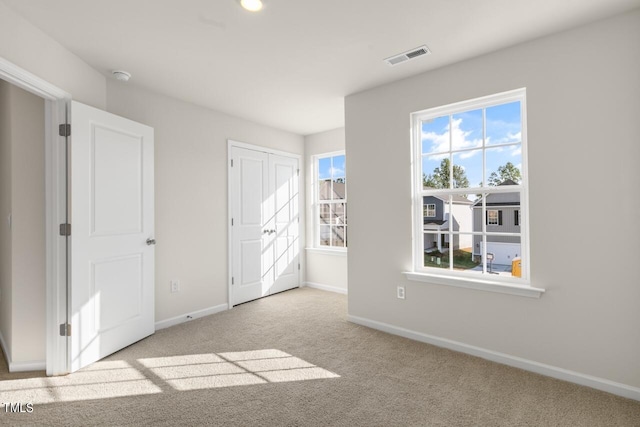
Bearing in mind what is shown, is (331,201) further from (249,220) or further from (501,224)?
(501,224)

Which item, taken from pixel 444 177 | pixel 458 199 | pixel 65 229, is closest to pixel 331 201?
pixel 444 177

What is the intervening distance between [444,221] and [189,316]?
9.79 feet

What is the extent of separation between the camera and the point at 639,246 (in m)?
2.08

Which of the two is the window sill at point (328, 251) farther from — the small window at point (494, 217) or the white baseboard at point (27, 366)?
the white baseboard at point (27, 366)

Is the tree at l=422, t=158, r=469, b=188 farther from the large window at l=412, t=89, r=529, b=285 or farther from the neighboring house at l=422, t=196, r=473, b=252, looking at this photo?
the neighboring house at l=422, t=196, r=473, b=252

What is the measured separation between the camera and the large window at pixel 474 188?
2648 mm

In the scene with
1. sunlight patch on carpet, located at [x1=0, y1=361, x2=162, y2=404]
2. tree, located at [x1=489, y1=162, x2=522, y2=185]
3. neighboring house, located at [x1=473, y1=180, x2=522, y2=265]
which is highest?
tree, located at [x1=489, y1=162, x2=522, y2=185]

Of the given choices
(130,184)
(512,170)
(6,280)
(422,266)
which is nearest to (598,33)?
(512,170)

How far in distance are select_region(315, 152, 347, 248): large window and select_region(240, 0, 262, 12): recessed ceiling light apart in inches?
120

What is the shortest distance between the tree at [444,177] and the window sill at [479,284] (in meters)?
0.85

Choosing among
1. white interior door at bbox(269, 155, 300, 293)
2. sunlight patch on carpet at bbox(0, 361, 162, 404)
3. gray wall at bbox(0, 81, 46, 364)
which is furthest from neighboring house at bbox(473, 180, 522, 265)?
gray wall at bbox(0, 81, 46, 364)

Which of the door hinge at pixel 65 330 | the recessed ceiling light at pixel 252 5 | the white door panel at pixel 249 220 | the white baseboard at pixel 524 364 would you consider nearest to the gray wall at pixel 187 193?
the white door panel at pixel 249 220

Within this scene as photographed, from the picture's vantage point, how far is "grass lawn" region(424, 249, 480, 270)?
2891 mm

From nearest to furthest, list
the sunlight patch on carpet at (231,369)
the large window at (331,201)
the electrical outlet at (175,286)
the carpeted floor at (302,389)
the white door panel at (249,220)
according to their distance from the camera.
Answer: the carpeted floor at (302,389)
the sunlight patch on carpet at (231,369)
the electrical outlet at (175,286)
the white door panel at (249,220)
the large window at (331,201)
